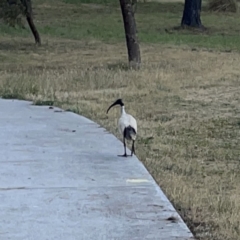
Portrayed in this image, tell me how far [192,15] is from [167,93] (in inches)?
850

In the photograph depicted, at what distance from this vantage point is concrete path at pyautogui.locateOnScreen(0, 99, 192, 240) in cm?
537

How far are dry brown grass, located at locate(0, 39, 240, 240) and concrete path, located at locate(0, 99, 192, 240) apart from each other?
268mm

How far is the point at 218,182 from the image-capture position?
731 centimetres

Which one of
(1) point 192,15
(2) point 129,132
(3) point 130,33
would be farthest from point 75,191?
(1) point 192,15

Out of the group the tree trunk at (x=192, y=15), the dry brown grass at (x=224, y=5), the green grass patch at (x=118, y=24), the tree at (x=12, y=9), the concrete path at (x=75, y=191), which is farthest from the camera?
the dry brown grass at (x=224, y=5)

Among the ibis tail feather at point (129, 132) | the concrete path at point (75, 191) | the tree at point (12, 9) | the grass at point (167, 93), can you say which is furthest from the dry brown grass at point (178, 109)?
the tree at point (12, 9)

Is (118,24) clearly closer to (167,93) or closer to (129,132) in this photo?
(167,93)

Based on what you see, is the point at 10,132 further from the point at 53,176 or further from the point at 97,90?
the point at 97,90

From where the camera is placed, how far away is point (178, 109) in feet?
39.5

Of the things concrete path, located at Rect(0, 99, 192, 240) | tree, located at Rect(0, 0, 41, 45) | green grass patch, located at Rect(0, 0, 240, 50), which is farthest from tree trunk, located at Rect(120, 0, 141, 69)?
concrete path, located at Rect(0, 99, 192, 240)

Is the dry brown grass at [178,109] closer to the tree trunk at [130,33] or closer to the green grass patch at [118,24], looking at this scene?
the tree trunk at [130,33]

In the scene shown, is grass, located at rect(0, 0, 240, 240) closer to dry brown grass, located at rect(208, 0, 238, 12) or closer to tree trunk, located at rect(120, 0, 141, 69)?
tree trunk, located at rect(120, 0, 141, 69)

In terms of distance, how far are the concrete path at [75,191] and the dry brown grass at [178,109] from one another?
0.27 meters

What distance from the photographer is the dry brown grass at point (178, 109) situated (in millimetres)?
6461
